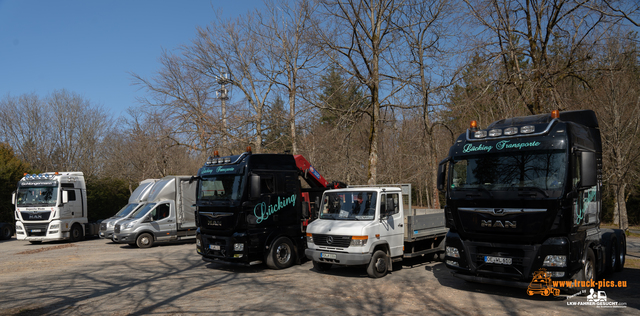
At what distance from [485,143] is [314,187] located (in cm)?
688

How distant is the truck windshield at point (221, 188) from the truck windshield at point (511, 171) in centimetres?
558

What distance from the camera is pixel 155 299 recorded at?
8461 mm

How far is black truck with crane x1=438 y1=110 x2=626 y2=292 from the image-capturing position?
7199mm

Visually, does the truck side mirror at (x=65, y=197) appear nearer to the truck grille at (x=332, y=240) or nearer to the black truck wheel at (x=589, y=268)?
the truck grille at (x=332, y=240)

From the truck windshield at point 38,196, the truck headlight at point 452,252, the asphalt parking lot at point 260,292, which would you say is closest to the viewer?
the asphalt parking lot at point 260,292

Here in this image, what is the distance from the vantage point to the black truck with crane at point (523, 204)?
7199 mm

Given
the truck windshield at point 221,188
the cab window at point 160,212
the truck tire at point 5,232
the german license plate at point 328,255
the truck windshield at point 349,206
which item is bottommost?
the truck tire at point 5,232

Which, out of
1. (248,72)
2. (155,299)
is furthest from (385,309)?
(248,72)

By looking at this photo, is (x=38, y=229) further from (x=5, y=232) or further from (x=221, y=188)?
(x=221, y=188)

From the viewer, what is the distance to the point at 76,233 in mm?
21500

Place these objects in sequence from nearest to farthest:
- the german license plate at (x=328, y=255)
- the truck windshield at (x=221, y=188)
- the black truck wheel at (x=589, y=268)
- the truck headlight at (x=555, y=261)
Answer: the truck headlight at (x=555, y=261) < the black truck wheel at (x=589, y=268) < the german license plate at (x=328, y=255) < the truck windshield at (x=221, y=188)

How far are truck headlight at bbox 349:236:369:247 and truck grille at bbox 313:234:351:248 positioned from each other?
0.34ft

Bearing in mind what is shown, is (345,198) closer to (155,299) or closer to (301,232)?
(301,232)

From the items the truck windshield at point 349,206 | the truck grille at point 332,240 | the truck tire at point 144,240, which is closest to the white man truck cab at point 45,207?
the truck tire at point 144,240
